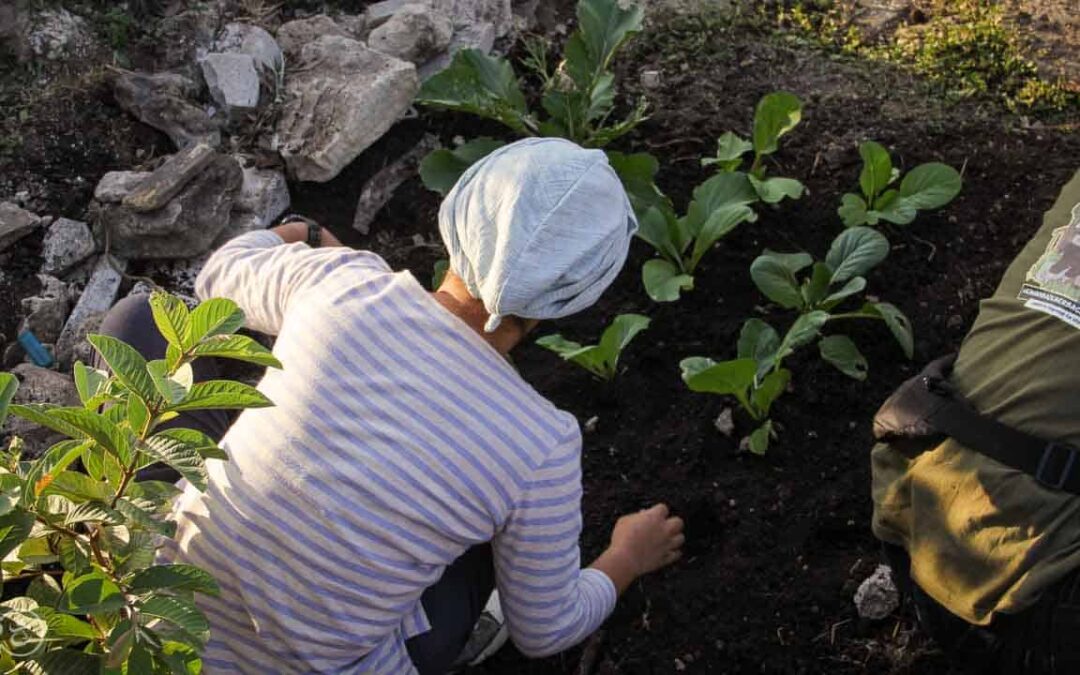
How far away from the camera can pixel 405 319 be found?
1856 millimetres

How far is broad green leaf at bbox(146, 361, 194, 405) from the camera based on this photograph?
1.48 m

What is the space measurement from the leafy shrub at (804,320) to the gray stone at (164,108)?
161 cm

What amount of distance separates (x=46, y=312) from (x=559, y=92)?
151 centimetres

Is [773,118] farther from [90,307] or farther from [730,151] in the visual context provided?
[90,307]

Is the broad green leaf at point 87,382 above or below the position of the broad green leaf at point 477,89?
above

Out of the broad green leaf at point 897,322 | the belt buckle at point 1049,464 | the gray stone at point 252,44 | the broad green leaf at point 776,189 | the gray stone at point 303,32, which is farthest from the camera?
the gray stone at point 303,32

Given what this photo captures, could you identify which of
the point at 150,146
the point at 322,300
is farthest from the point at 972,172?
the point at 150,146

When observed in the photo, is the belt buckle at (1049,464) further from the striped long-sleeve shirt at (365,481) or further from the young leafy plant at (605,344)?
the young leafy plant at (605,344)

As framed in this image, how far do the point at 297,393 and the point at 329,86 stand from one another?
1.76m

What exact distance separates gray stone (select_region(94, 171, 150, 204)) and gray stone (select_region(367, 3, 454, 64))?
33.1 inches

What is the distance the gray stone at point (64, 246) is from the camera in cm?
308

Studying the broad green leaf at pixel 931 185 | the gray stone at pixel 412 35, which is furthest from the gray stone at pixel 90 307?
the broad green leaf at pixel 931 185

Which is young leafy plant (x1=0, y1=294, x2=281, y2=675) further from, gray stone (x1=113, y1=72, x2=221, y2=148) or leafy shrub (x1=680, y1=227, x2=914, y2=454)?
gray stone (x1=113, y1=72, x2=221, y2=148)

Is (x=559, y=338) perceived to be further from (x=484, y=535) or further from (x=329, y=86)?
(x=329, y=86)
